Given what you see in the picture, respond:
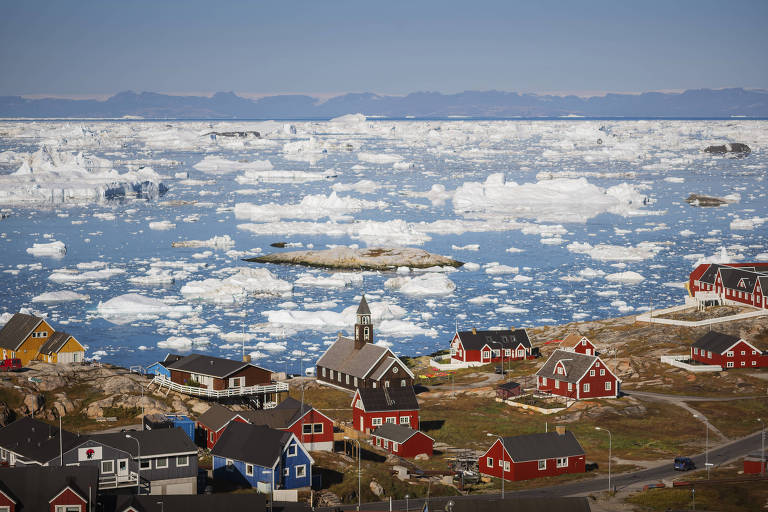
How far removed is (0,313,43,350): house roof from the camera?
4131 cm

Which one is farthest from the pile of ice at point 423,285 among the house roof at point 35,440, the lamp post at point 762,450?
the house roof at point 35,440

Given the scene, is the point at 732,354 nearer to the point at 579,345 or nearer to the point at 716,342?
the point at 716,342

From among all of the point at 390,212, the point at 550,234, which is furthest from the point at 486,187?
the point at 550,234

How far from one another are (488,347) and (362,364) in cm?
884

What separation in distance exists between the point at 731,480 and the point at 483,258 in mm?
51138

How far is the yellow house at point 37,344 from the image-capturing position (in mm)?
40906

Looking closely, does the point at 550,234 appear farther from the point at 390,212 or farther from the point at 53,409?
the point at 53,409

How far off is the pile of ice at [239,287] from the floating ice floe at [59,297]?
20.2 ft

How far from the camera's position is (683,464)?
98.5 ft

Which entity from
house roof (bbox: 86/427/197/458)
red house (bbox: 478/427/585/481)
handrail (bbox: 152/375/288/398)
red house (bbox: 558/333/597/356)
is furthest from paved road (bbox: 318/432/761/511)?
red house (bbox: 558/333/597/356)

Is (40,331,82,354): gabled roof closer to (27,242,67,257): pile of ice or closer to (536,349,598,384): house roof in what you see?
(536,349,598,384): house roof

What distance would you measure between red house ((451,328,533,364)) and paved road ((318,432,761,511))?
618 inches

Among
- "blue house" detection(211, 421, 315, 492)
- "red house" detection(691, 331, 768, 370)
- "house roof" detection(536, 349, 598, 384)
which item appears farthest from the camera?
"red house" detection(691, 331, 768, 370)

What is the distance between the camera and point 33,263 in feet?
244
